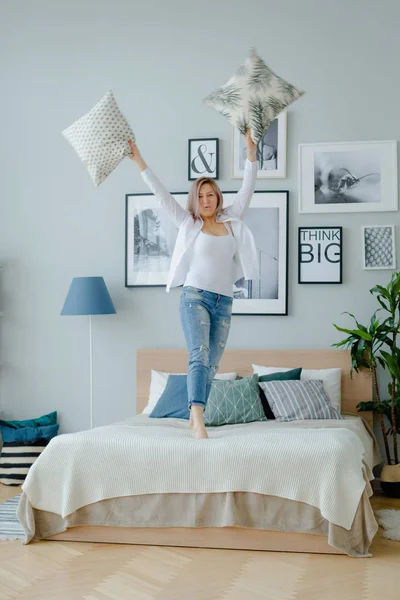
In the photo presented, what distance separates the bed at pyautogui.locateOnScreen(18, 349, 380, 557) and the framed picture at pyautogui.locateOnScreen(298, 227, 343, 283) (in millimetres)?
1831

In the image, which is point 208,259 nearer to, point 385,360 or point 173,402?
point 173,402

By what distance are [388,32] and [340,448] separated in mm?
3279

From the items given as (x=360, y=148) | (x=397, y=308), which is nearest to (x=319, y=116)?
→ (x=360, y=148)

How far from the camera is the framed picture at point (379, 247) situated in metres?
5.17

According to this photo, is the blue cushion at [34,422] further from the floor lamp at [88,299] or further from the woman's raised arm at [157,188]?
the woman's raised arm at [157,188]

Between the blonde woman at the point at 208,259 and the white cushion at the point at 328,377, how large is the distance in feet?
4.01

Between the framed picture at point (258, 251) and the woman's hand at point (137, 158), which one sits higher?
the woman's hand at point (137, 158)

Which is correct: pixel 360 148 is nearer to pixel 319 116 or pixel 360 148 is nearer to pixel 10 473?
pixel 319 116

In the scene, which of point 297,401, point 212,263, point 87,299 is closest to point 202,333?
point 212,263

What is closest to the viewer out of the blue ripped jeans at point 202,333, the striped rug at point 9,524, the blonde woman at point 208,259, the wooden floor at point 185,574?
the wooden floor at point 185,574

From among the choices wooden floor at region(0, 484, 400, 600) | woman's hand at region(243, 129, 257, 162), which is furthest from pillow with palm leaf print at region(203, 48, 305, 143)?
wooden floor at region(0, 484, 400, 600)

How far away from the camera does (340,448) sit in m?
3.25

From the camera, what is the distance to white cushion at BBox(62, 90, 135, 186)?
3.88m

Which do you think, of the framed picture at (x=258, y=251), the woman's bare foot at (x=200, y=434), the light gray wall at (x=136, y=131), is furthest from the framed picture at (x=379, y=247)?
the woman's bare foot at (x=200, y=434)
